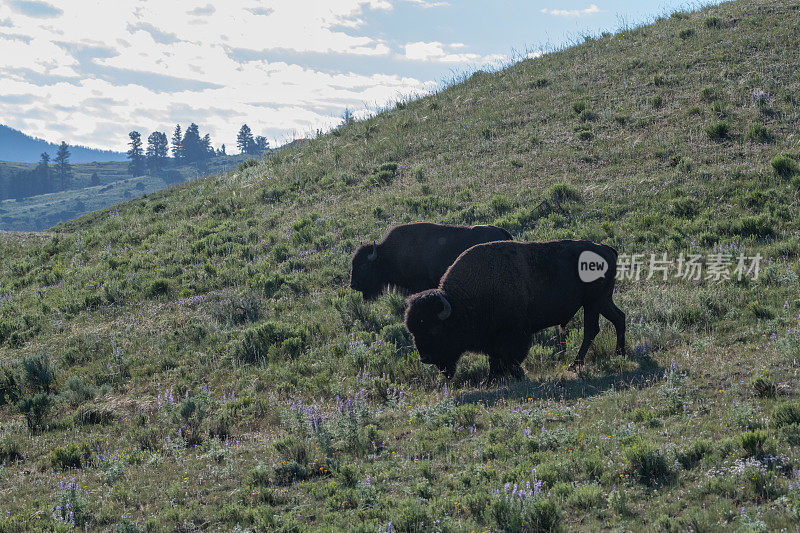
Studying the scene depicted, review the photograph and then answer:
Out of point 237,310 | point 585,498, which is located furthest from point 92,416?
point 585,498

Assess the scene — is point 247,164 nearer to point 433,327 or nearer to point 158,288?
point 158,288

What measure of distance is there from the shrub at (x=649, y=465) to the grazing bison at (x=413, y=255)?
6.82 metres

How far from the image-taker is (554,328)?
36.5 ft

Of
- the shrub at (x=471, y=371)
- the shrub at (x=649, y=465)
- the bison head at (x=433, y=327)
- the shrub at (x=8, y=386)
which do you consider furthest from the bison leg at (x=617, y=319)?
the shrub at (x=8, y=386)

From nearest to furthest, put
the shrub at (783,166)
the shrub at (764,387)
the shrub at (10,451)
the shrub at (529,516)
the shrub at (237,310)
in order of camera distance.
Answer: the shrub at (529,516) → the shrub at (764,387) → the shrub at (10,451) → the shrub at (237,310) → the shrub at (783,166)

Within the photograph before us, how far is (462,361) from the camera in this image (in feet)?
32.7

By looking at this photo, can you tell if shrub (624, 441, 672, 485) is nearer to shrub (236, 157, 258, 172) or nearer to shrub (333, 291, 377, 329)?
shrub (333, 291, 377, 329)

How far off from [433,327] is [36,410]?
6933mm

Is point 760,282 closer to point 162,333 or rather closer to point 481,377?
point 481,377

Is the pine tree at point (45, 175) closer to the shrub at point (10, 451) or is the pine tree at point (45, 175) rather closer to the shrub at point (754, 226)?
the shrub at point (10, 451)

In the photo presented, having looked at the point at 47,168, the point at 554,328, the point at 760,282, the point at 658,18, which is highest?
the point at 47,168

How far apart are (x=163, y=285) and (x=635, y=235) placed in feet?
40.3

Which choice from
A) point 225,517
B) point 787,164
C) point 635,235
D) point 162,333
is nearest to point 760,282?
point 635,235

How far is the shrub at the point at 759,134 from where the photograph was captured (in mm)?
17250
